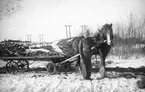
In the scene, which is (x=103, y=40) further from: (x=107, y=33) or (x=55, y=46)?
(x=55, y=46)

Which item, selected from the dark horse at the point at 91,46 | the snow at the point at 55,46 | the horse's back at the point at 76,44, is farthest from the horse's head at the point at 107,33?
the snow at the point at 55,46

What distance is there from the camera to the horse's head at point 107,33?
487 centimetres

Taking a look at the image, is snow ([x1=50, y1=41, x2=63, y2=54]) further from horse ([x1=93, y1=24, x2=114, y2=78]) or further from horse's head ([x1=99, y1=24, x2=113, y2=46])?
horse's head ([x1=99, y1=24, x2=113, y2=46])

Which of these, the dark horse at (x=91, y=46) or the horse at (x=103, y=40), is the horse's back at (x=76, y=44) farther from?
the horse at (x=103, y=40)

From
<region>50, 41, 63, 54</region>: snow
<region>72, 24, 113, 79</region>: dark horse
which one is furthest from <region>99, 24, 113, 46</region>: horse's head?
<region>50, 41, 63, 54</region>: snow

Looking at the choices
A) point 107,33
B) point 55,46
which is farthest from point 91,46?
point 55,46

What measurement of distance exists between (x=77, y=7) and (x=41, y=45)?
8.29ft

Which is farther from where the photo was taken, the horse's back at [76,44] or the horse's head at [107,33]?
the horse's back at [76,44]

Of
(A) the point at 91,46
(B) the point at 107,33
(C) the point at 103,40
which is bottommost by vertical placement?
(A) the point at 91,46

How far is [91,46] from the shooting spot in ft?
17.2

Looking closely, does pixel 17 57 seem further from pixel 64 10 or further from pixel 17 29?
pixel 64 10

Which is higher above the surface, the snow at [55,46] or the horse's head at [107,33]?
the horse's head at [107,33]

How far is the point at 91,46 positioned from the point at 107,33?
2.38 ft

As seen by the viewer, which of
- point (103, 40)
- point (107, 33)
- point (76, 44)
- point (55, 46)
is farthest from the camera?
point (55, 46)
